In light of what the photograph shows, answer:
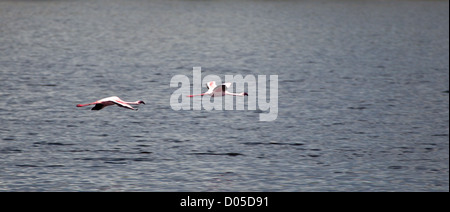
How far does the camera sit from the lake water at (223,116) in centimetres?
2753

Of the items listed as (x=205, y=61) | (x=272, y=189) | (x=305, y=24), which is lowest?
(x=272, y=189)

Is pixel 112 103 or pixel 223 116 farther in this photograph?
pixel 223 116

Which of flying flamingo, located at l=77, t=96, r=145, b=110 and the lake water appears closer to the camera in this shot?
flying flamingo, located at l=77, t=96, r=145, b=110

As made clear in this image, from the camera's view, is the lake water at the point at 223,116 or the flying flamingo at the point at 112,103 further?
the lake water at the point at 223,116

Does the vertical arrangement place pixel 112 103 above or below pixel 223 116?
above

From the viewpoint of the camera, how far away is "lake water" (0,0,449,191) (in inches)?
1084

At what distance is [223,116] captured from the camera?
37.1m
